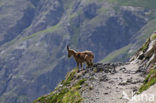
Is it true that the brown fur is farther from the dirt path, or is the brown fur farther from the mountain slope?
the dirt path

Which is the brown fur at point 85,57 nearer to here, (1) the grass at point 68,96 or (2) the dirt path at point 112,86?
(2) the dirt path at point 112,86

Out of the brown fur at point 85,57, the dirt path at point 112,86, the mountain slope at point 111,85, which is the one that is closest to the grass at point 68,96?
the mountain slope at point 111,85

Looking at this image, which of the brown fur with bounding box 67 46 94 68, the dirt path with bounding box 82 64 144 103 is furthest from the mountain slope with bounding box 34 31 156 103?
the brown fur with bounding box 67 46 94 68

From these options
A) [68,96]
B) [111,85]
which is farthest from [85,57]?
[111,85]

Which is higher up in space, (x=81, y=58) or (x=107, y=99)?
(x=81, y=58)

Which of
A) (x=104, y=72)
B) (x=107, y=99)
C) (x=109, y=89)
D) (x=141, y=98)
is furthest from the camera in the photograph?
(x=104, y=72)

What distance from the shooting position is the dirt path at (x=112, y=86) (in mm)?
26578

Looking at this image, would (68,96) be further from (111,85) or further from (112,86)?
(112,86)

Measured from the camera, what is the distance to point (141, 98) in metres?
22.4

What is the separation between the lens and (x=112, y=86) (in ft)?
99.7

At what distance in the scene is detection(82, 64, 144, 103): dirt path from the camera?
2658cm

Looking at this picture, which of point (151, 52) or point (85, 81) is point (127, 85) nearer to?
point (85, 81)

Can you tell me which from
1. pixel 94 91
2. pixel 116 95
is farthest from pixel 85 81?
pixel 116 95

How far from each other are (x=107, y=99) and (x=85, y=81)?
7972 millimetres
